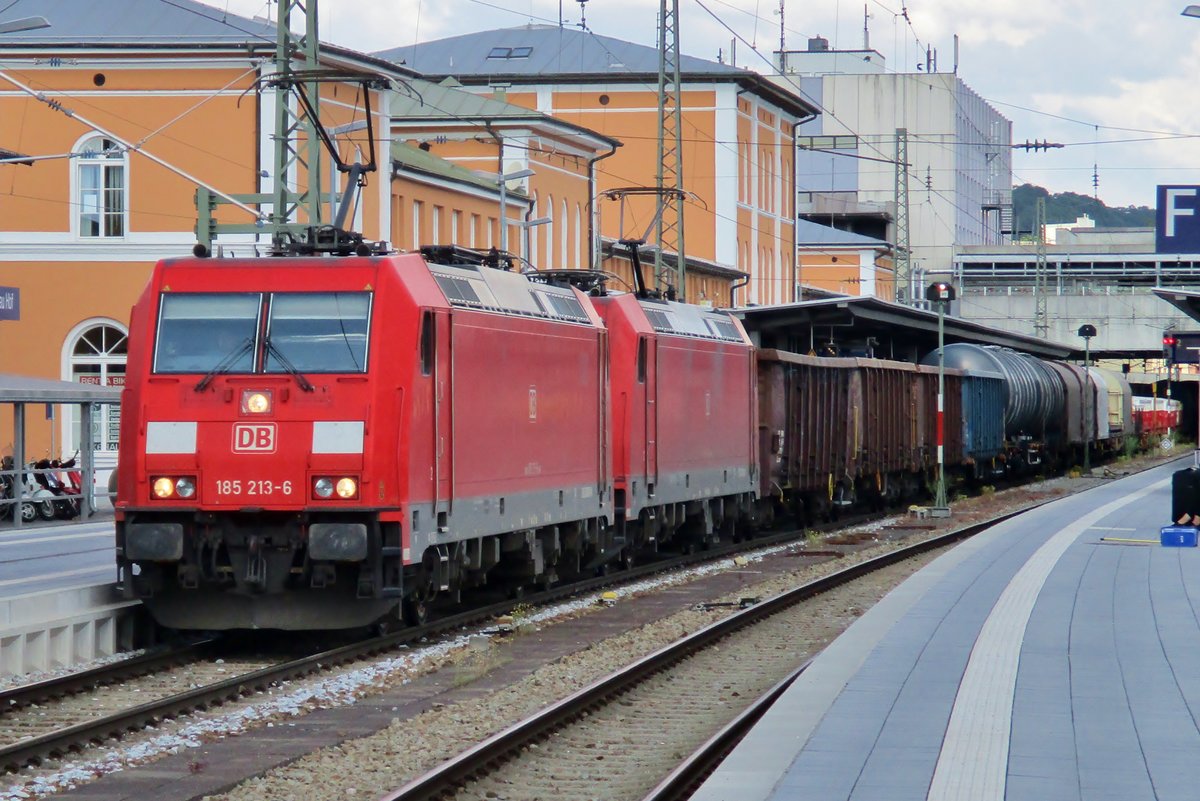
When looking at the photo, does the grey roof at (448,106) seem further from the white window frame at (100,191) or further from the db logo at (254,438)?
the db logo at (254,438)

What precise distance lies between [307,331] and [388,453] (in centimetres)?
128

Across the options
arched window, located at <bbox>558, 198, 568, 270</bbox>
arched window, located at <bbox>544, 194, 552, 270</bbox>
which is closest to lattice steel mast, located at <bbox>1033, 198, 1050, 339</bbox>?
arched window, located at <bbox>558, 198, 568, 270</bbox>

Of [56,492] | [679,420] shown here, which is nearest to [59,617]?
[679,420]

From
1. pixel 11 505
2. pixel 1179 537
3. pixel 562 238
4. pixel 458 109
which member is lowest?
pixel 1179 537

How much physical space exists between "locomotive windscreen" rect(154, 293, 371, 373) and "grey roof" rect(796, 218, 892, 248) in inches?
3150

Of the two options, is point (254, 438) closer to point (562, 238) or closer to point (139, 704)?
point (139, 704)

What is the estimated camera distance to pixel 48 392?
28.3 meters

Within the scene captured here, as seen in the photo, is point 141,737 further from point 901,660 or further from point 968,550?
point 968,550

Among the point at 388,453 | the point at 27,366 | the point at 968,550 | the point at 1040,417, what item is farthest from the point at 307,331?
the point at 1040,417

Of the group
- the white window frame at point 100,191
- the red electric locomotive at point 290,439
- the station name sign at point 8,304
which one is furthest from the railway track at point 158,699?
the white window frame at point 100,191

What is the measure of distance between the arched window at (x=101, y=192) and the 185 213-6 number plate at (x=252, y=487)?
2693 cm

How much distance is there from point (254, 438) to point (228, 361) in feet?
2.43

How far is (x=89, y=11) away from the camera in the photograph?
42.2 m

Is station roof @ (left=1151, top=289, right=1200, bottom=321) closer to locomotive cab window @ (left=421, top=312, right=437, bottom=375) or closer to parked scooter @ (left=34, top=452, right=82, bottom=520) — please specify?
parked scooter @ (left=34, top=452, right=82, bottom=520)
